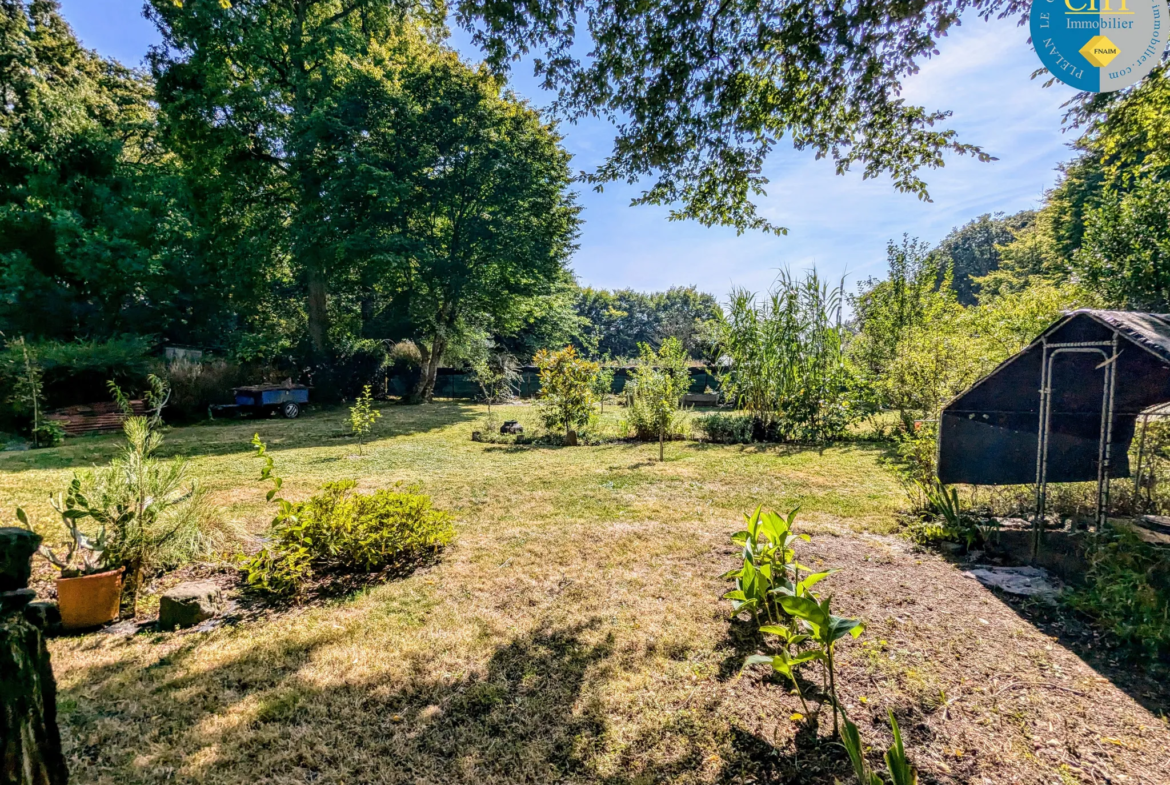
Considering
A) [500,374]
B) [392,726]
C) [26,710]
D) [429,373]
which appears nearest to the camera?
[26,710]

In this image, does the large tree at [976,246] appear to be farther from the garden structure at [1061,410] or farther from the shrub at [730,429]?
the garden structure at [1061,410]

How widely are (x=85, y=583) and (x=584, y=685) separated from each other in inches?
126

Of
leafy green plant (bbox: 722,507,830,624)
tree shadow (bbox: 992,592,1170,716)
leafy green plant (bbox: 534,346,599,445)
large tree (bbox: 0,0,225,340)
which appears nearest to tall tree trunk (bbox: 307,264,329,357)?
large tree (bbox: 0,0,225,340)

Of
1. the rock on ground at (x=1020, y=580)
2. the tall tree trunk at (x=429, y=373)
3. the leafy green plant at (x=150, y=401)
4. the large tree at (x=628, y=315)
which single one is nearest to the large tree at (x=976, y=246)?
the large tree at (x=628, y=315)

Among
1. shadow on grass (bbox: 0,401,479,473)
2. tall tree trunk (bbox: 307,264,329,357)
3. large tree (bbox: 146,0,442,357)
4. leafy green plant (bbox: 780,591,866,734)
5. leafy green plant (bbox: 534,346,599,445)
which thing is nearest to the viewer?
leafy green plant (bbox: 780,591,866,734)

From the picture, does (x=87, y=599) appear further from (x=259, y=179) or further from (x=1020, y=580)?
(x=259, y=179)

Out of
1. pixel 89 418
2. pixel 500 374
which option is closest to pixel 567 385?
pixel 500 374

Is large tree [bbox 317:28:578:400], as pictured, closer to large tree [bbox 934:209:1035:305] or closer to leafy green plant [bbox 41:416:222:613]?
leafy green plant [bbox 41:416:222:613]

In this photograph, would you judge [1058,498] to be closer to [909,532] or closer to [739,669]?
[909,532]

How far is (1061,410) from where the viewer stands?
3840 millimetres

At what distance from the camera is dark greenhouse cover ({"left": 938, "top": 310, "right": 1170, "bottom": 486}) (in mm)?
3277

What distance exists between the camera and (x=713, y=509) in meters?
5.17

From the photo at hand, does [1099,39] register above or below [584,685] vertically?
above

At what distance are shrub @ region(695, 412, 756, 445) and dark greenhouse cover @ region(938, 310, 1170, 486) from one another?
538 centimetres
